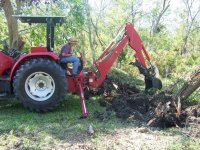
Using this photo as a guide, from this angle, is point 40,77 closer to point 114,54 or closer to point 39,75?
point 39,75

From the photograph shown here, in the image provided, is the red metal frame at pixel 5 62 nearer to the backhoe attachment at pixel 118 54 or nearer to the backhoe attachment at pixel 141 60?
the backhoe attachment at pixel 118 54

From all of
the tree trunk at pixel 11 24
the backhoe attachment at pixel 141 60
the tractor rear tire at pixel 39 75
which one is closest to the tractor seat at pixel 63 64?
the tractor rear tire at pixel 39 75

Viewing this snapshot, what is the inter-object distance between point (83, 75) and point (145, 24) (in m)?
32.0

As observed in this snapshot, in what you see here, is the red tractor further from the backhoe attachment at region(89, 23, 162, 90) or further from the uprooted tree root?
the uprooted tree root

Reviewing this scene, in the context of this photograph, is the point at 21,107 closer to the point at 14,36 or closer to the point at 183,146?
the point at 183,146

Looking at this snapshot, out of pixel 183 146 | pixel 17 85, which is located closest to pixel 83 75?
pixel 17 85

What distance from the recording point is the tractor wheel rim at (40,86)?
8078mm

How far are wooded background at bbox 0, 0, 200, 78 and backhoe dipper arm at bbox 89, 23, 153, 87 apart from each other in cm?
133

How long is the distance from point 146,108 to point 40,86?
235cm

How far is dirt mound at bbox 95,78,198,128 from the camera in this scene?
7.12m

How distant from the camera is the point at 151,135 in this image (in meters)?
6.25

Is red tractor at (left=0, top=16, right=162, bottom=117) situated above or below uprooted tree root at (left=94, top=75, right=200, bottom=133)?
above

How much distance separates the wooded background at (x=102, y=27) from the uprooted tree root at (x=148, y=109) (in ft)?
5.27

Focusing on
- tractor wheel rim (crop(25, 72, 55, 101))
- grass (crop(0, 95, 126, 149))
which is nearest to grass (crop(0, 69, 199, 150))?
grass (crop(0, 95, 126, 149))
